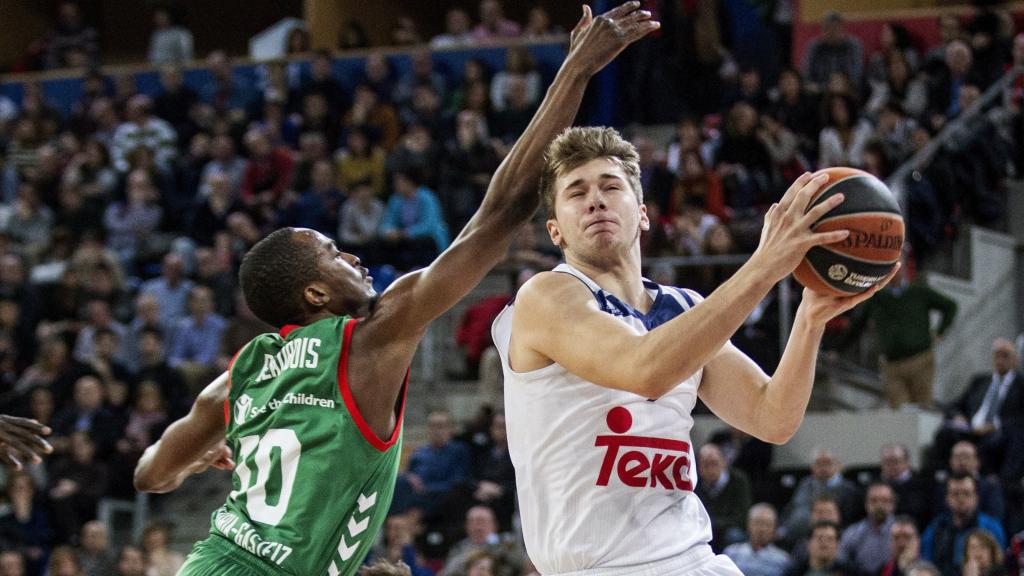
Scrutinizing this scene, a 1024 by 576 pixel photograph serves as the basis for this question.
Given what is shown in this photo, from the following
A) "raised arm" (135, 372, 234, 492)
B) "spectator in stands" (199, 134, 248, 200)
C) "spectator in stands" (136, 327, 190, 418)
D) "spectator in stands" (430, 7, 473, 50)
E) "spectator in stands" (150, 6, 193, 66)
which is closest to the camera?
"raised arm" (135, 372, 234, 492)

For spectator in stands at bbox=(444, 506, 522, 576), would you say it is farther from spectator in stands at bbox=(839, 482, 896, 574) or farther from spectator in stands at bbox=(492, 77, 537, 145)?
spectator in stands at bbox=(492, 77, 537, 145)

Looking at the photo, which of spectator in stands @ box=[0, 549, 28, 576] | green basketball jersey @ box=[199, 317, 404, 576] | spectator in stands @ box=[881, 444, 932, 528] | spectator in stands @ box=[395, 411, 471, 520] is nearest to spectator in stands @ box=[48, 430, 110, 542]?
spectator in stands @ box=[0, 549, 28, 576]

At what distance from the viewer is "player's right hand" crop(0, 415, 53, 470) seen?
4.76 meters

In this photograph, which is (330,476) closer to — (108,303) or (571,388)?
(571,388)

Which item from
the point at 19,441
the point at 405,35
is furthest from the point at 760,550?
the point at 405,35

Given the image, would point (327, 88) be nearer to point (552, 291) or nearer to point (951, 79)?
point (951, 79)

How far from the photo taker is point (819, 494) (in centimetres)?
1047

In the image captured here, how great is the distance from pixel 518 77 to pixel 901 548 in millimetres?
7540

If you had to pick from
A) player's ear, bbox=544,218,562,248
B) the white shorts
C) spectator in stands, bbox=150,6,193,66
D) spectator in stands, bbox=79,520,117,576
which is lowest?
spectator in stands, bbox=79,520,117,576

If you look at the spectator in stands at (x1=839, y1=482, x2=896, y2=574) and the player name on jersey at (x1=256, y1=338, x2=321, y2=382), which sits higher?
the player name on jersey at (x1=256, y1=338, x2=321, y2=382)

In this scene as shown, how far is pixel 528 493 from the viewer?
13.8 feet

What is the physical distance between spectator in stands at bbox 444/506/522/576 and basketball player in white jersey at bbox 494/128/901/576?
5987mm

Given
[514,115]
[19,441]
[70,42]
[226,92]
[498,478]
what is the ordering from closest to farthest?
[19,441] → [498,478] → [514,115] → [226,92] → [70,42]

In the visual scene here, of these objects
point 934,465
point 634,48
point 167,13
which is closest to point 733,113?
point 634,48
